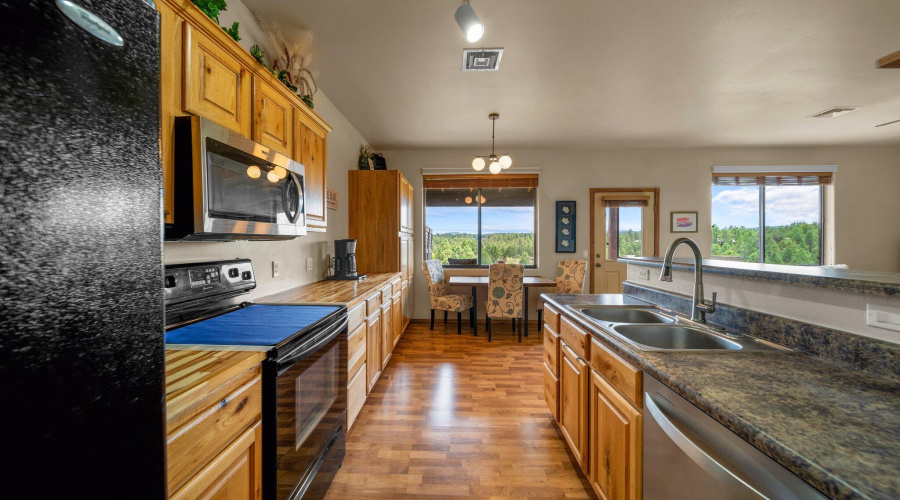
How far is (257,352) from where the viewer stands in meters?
1.08

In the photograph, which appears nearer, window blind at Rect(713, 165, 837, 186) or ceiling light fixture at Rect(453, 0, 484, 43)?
ceiling light fixture at Rect(453, 0, 484, 43)

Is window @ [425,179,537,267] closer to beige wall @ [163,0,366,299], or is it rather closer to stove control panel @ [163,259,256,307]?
beige wall @ [163,0,366,299]

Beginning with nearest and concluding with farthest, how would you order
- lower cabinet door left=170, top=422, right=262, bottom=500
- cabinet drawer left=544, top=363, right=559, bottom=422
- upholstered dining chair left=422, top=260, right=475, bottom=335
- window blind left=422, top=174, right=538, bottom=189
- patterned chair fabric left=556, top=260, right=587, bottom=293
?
lower cabinet door left=170, top=422, right=262, bottom=500, cabinet drawer left=544, top=363, right=559, bottom=422, upholstered dining chair left=422, top=260, right=475, bottom=335, patterned chair fabric left=556, top=260, right=587, bottom=293, window blind left=422, top=174, right=538, bottom=189

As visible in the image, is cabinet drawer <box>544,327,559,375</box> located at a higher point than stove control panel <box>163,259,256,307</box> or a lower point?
lower

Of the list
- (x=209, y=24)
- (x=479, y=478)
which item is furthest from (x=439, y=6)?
(x=479, y=478)

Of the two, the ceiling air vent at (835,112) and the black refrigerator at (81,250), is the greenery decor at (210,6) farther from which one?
the ceiling air vent at (835,112)

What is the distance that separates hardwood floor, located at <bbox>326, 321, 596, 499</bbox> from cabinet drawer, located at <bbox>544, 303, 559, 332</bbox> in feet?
2.27

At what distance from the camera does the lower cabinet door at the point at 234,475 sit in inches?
32.5

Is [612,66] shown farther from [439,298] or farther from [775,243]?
[775,243]

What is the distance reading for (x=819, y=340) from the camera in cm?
107

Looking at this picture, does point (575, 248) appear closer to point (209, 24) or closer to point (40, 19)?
point (209, 24)

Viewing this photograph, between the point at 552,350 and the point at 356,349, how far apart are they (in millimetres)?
1227

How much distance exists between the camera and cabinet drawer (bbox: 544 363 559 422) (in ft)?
6.70

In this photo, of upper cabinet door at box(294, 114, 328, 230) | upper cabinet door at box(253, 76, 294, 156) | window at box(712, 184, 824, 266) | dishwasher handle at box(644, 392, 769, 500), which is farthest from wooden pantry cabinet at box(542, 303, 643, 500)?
window at box(712, 184, 824, 266)
